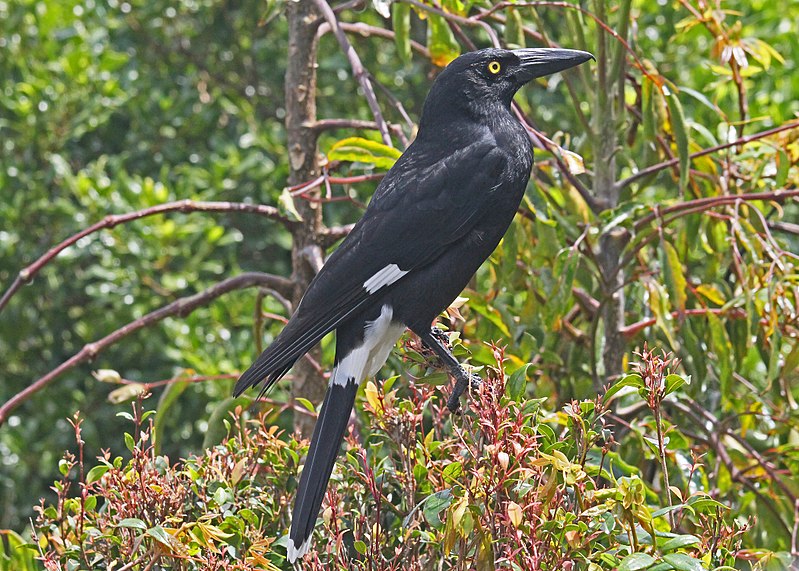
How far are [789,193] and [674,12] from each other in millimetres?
2543

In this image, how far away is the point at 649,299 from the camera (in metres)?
2.87

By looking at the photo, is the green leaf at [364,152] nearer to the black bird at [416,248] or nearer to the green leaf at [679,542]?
the black bird at [416,248]

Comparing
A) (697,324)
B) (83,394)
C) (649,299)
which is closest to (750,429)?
(697,324)

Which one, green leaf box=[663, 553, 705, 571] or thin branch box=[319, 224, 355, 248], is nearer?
green leaf box=[663, 553, 705, 571]

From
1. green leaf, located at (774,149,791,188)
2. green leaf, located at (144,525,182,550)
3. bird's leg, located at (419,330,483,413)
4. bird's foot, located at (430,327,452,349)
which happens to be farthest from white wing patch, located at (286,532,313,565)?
green leaf, located at (774,149,791,188)

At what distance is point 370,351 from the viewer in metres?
2.53

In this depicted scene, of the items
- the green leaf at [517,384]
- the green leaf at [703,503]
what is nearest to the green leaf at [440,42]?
the green leaf at [517,384]

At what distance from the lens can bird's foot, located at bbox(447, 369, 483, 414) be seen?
228 centimetres

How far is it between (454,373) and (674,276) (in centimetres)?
81

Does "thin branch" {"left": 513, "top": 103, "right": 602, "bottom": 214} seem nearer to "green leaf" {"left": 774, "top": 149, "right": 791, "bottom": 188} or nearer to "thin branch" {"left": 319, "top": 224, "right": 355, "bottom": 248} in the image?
"green leaf" {"left": 774, "top": 149, "right": 791, "bottom": 188}

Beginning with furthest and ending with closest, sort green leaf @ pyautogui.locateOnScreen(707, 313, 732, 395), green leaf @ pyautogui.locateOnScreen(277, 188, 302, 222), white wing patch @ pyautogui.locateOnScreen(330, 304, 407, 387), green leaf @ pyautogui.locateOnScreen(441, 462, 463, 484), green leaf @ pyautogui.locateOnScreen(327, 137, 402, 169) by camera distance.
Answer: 1. green leaf @ pyautogui.locateOnScreen(707, 313, 732, 395)
2. green leaf @ pyautogui.locateOnScreen(327, 137, 402, 169)
3. green leaf @ pyautogui.locateOnScreen(277, 188, 302, 222)
4. white wing patch @ pyautogui.locateOnScreen(330, 304, 407, 387)
5. green leaf @ pyautogui.locateOnScreen(441, 462, 463, 484)

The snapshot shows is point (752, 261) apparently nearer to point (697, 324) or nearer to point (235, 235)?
point (697, 324)

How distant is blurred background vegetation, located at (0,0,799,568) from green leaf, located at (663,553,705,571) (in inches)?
31.8

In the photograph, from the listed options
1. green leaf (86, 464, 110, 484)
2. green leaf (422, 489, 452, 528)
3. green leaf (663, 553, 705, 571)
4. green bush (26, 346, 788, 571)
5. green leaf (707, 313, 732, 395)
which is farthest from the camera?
green leaf (707, 313, 732, 395)
